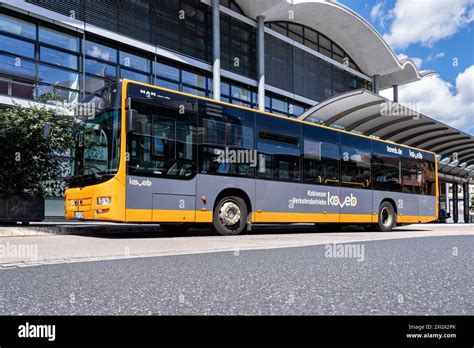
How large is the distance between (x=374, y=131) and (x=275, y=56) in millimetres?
7754

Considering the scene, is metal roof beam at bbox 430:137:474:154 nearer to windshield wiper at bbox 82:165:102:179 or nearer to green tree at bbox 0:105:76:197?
green tree at bbox 0:105:76:197

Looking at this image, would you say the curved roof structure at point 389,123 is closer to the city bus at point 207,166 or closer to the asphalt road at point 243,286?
the city bus at point 207,166

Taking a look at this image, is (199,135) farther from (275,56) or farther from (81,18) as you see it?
(275,56)

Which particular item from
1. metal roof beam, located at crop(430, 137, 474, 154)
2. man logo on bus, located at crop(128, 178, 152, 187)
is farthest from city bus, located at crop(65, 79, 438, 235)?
metal roof beam, located at crop(430, 137, 474, 154)

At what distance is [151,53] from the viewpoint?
64.3 ft

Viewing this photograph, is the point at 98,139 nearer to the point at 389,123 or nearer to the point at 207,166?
the point at 207,166

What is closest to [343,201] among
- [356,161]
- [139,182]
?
[356,161]

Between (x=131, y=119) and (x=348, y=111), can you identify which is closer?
(x=131, y=119)

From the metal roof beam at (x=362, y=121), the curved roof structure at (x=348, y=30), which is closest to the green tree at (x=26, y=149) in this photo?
the metal roof beam at (x=362, y=121)

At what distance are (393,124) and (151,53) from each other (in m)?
12.8

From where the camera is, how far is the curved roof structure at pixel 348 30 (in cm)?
2472

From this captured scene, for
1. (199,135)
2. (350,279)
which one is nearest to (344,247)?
(350,279)

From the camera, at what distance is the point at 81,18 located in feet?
55.8

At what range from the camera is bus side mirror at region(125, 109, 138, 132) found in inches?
330
